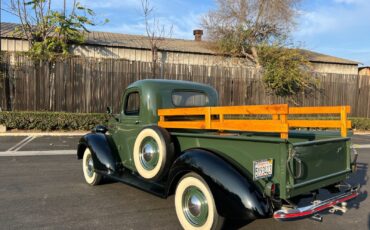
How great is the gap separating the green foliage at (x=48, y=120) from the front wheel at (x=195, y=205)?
34.4 feet

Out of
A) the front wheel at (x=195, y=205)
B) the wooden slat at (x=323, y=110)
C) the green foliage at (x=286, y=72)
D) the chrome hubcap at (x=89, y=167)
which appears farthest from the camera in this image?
the green foliage at (x=286, y=72)

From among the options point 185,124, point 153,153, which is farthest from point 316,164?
point 153,153

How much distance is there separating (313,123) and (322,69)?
19.8 m

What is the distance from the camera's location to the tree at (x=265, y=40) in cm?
1787

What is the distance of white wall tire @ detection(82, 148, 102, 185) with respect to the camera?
5.93 meters

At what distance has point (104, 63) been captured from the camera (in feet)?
49.6

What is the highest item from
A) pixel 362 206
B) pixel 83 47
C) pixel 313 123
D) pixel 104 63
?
pixel 83 47

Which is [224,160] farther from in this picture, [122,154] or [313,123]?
[122,154]

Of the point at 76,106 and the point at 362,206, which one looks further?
the point at 76,106

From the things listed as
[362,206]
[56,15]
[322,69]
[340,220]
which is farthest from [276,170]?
[322,69]

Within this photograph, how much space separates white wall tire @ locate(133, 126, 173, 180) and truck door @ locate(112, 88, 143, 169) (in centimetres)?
50

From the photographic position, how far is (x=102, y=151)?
5.57 m

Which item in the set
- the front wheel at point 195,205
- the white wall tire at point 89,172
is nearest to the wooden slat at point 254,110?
the front wheel at point 195,205

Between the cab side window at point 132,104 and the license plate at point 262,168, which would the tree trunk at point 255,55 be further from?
the license plate at point 262,168
